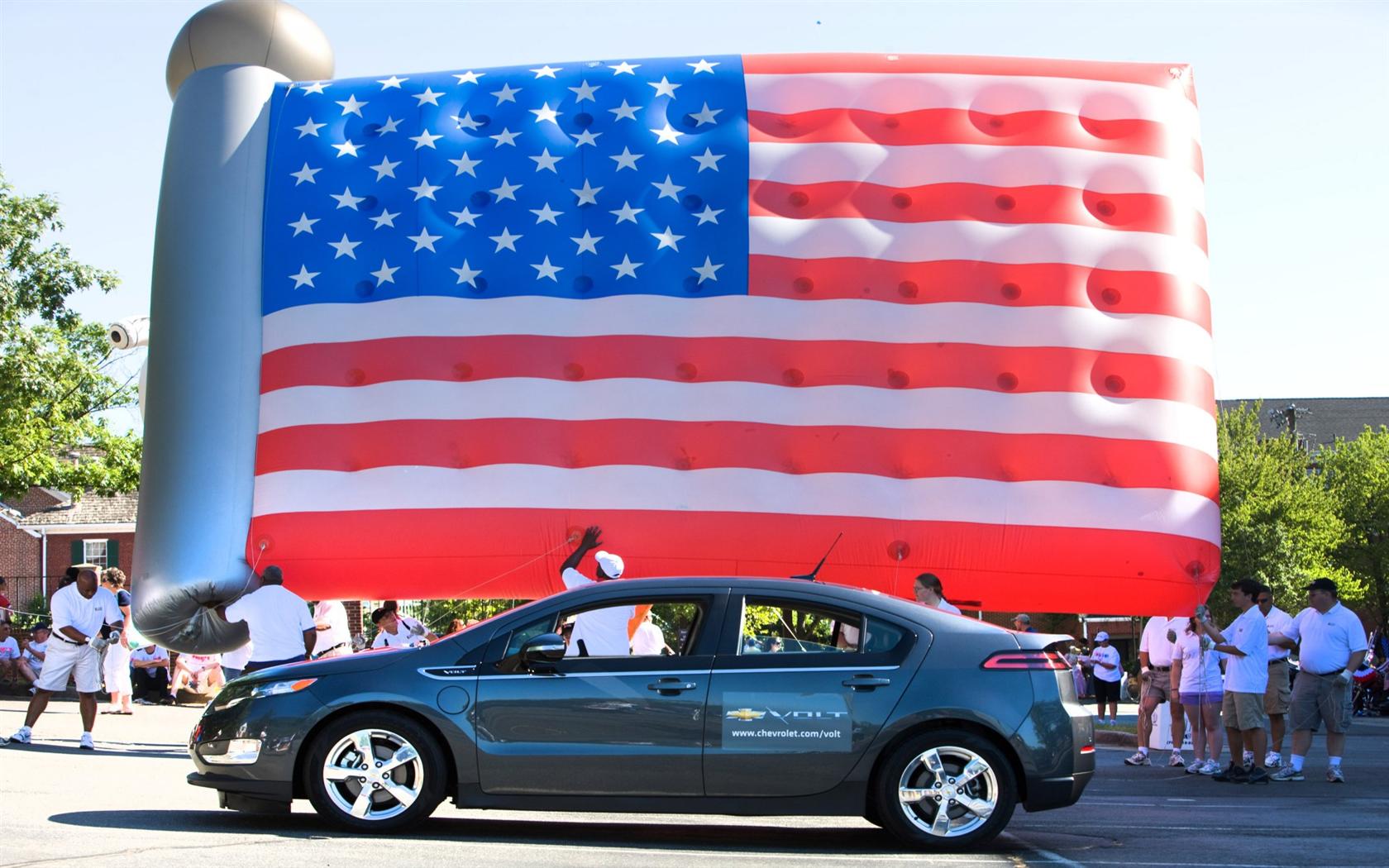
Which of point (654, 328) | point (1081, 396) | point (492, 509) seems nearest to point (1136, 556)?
point (1081, 396)

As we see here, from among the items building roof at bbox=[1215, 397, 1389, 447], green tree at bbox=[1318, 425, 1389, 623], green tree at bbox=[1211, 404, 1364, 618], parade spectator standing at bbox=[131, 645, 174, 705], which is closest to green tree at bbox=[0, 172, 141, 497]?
parade spectator standing at bbox=[131, 645, 174, 705]

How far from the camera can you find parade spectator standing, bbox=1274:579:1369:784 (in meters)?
12.7

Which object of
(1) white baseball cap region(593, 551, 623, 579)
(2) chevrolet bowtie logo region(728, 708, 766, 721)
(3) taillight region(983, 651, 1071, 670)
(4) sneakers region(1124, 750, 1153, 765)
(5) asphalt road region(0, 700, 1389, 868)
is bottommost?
(4) sneakers region(1124, 750, 1153, 765)

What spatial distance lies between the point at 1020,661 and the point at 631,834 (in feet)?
7.30

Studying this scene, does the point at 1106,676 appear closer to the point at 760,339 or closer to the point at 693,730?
the point at 760,339

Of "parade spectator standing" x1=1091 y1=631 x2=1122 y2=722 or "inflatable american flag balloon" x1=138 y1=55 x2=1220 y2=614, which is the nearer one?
"inflatable american flag balloon" x1=138 y1=55 x2=1220 y2=614

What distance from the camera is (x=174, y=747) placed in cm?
1435

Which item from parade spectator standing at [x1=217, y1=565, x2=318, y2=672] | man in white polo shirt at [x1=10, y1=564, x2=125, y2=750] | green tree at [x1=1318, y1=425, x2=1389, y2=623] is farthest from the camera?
green tree at [x1=1318, y1=425, x2=1389, y2=623]

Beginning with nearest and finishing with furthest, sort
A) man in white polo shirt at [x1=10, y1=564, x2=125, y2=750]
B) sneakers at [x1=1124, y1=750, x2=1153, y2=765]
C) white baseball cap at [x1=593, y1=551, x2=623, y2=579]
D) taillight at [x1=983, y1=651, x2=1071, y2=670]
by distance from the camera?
taillight at [x1=983, y1=651, x2=1071, y2=670] < white baseball cap at [x1=593, y1=551, x2=623, y2=579] < man in white polo shirt at [x1=10, y1=564, x2=125, y2=750] < sneakers at [x1=1124, y1=750, x2=1153, y2=765]

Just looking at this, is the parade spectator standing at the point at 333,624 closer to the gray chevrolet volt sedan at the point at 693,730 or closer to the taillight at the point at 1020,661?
the gray chevrolet volt sedan at the point at 693,730

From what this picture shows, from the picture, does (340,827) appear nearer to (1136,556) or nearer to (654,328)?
(654,328)

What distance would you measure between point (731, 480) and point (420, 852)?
6938 mm

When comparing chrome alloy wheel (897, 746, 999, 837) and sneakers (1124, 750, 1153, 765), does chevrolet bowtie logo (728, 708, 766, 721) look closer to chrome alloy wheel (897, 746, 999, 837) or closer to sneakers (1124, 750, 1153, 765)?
chrome alloy wheel (897, 746, 999, 837)

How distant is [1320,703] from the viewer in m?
12.8
